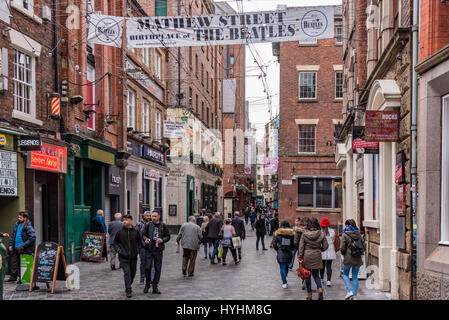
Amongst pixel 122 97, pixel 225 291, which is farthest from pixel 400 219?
pixel 122 97

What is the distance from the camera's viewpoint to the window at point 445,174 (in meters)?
9.00

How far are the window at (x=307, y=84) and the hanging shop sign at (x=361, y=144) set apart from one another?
57.5ft

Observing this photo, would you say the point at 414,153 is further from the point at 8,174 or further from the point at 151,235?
the point at 8,174

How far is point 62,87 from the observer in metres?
16.9

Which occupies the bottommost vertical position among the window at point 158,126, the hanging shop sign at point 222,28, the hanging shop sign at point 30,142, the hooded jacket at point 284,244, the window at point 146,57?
the hooded jacket at point 284,244

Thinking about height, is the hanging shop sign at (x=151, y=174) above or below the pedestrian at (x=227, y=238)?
above

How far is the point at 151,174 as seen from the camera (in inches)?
1131

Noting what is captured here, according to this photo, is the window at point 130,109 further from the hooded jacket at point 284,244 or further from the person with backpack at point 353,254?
the person with backpack at point 353,254

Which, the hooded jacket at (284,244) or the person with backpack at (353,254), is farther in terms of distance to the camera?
the hooded jacket at (284,244)

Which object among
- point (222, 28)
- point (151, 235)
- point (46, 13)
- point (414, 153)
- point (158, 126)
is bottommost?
point (151, 235)

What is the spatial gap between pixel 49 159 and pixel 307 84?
20277 millimetres

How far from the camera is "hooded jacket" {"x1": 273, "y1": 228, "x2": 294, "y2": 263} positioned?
12.4m

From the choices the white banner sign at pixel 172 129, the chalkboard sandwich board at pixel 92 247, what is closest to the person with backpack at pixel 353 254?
the chalkboard sandwich board at pixel 92 247

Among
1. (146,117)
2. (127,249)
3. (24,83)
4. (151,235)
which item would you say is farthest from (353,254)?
(146,117)
